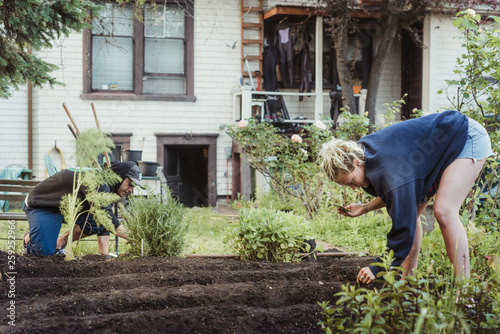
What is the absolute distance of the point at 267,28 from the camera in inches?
485

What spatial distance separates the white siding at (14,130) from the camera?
1099cm

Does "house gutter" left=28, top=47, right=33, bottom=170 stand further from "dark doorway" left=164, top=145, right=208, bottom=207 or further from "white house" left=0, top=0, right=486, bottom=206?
"dark doorway" left=164, top=145, right=208, bottom=207

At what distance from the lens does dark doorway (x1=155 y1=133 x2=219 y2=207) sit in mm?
11750

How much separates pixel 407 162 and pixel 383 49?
28.7ft

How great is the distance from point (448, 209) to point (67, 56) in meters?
9.65

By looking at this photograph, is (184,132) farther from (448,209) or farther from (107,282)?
(448,209)

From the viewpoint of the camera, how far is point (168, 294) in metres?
3.32

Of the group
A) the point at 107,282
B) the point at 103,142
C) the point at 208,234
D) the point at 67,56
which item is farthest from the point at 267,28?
the point at 107,282

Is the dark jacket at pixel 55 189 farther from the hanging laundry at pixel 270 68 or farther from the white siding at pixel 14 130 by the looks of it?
the hanging laundry at pixel 270 68

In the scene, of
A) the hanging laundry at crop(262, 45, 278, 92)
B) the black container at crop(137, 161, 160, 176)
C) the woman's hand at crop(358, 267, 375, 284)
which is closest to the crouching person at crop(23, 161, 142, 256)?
the woman's hand at crop(358, 267, 375, 284)

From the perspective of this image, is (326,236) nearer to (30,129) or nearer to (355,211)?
(355,211)

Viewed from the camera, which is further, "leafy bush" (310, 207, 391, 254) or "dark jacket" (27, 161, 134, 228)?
"leafy bush" (310, 207, 391, 254)

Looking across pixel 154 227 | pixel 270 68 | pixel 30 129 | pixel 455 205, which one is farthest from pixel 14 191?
pixel 270 68

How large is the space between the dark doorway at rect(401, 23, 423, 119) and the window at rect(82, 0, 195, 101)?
5092 mm
